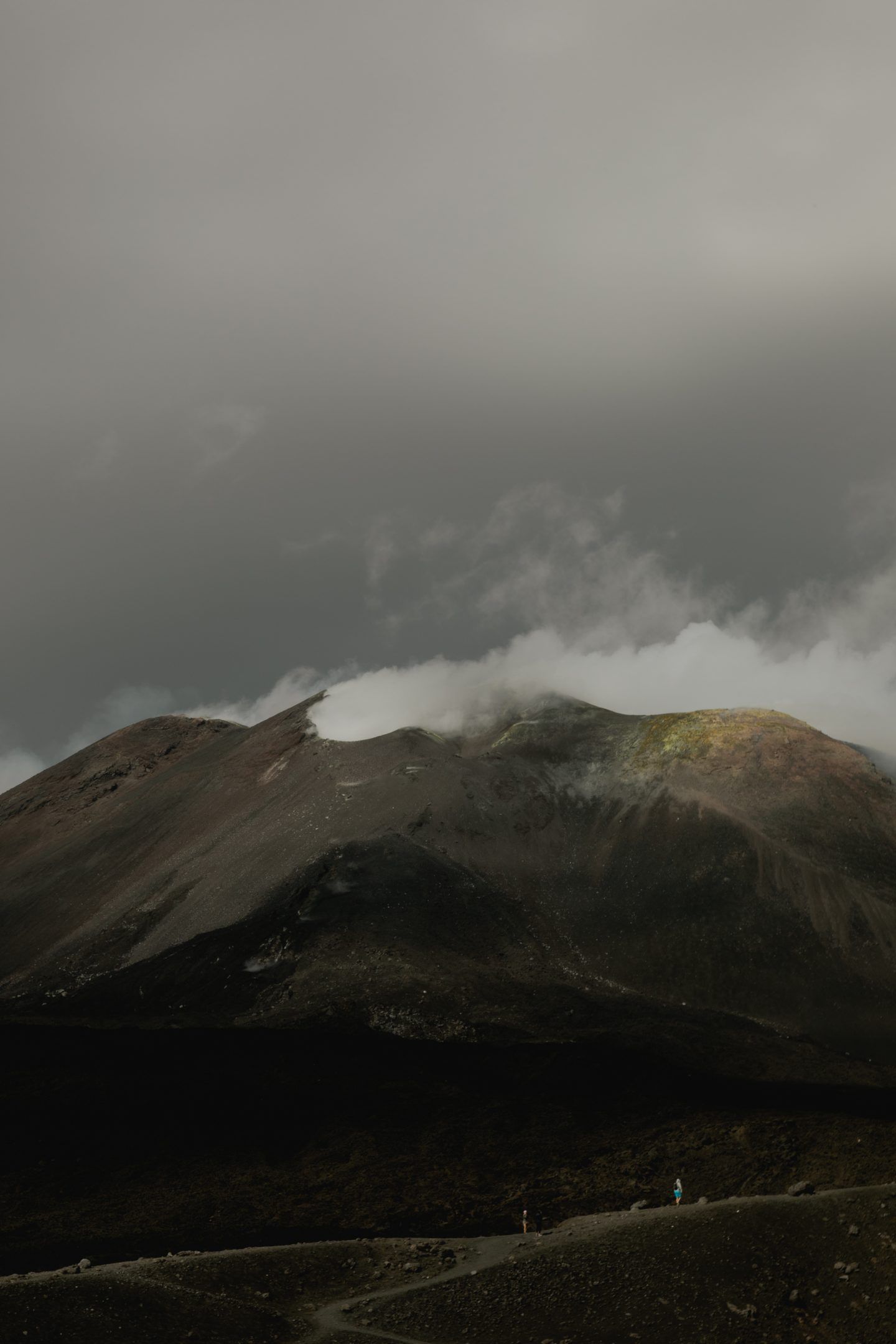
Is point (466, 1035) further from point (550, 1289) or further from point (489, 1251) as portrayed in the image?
point (550, 1289)

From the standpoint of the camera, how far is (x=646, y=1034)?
59750 millimetres

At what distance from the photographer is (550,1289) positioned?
2714 centimetres

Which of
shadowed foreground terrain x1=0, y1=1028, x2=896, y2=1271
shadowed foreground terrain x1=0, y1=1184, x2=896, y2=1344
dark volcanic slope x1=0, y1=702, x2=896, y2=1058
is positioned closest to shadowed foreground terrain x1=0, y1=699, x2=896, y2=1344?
shadowed foreground terrain x1=0, y1=1184, x2=896, y2=1344

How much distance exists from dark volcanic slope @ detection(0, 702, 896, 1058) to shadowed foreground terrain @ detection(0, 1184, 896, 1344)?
29.4 meters

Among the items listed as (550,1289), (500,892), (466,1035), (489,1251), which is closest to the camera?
(550,1289)

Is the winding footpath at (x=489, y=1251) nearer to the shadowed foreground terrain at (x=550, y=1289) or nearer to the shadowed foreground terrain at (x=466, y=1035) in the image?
the shadowed foreground terrain at (x=550, y=1289)

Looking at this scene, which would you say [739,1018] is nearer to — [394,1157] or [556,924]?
[556,924]

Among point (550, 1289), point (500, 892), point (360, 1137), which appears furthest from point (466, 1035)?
point (550, 1289)

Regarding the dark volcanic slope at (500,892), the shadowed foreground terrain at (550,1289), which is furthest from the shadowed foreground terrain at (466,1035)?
the dark volcanic slope at (500,892)

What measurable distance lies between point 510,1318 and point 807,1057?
37398mm

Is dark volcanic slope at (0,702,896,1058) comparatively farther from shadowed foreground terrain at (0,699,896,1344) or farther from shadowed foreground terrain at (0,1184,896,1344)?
shadowed foreground terrain at (0,1184,896,1344)

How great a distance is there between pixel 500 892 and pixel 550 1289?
53010mm

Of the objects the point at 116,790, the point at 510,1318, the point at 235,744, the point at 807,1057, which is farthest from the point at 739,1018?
the point at 116,790

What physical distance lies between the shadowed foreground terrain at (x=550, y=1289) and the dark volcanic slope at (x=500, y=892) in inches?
1156
